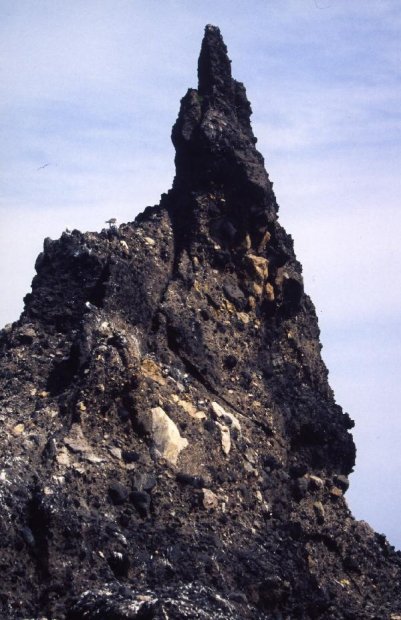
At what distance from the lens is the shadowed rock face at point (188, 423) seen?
57.3 feet

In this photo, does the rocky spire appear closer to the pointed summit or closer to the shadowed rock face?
the shadowed rock face

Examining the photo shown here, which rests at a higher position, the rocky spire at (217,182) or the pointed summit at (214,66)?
the pointed summit at (214,66)

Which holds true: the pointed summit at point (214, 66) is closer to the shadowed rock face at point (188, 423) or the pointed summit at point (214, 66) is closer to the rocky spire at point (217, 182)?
the shadowed rock face at point (188, 423)

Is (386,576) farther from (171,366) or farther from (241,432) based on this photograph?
(171,366)

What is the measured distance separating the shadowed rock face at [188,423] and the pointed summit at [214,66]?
42mm

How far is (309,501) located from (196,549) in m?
4.67

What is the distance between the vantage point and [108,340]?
20734 mm

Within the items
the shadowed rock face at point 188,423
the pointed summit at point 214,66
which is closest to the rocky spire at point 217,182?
the shadowed rock face at point 188,423

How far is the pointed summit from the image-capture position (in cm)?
2641

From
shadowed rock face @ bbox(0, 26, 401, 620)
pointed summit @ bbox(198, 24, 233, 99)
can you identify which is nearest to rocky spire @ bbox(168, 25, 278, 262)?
shadowed rock face @ bbox(0, 26, 401, 620)

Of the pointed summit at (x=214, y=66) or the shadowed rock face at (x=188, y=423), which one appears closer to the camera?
the shadowed rock face at (x=188, y=423)

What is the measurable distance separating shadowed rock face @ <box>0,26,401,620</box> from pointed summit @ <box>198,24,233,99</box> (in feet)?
0.14

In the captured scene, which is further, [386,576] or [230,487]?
[386,576]

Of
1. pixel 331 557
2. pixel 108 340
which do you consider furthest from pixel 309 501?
pixel 108 340
